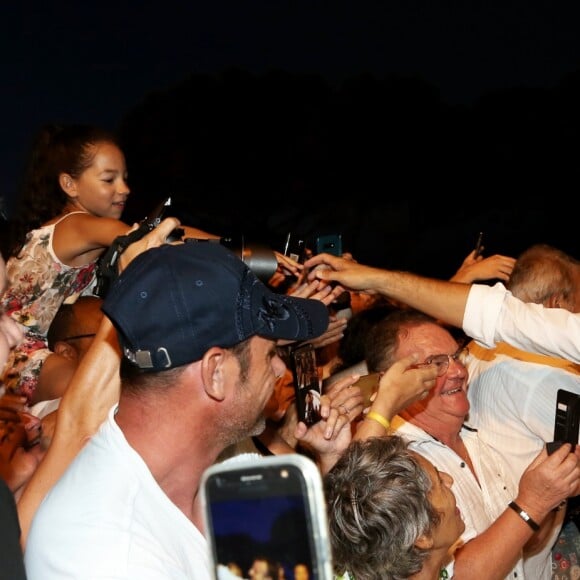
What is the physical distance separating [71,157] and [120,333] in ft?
5.32

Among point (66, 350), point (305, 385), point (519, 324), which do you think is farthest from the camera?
point (66, 350)

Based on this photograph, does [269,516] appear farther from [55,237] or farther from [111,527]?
[55,237]

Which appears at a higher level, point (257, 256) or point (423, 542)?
point (257, 256)

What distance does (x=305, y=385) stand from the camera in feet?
6.36

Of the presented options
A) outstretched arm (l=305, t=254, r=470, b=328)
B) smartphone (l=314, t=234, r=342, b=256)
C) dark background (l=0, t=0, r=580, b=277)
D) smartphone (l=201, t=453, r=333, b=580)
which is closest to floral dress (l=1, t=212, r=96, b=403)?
smartphone (l=314, t=234, r=342, b=256)

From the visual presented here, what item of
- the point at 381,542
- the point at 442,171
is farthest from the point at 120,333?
the point at 442,171

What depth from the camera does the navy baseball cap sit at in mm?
1287

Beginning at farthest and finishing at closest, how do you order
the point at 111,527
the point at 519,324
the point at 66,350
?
1. the point at 66,350
2. the point at 519,324
3. the point at 111,527

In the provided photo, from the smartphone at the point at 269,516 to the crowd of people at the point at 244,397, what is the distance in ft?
0.07

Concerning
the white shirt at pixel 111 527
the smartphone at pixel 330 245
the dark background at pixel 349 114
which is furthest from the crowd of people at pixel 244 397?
the dark background at pixel 349 114

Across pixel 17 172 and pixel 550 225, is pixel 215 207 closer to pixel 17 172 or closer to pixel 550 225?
pixel 17 172

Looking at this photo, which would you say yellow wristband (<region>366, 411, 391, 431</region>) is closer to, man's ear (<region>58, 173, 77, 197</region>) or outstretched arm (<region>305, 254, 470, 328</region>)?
outstretched arm (<region>305, 254, 470, 328</region>)

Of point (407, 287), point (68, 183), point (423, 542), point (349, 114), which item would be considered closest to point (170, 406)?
point (423, 542)

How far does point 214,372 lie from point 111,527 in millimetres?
266
